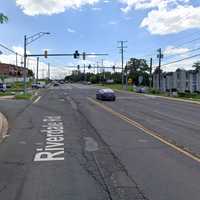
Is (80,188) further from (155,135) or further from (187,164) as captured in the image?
(155,135)

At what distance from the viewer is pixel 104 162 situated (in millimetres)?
10180

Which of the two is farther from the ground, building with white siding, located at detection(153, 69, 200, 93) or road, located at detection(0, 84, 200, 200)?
building with white siding, located at detection(153, 69, 200, 93)

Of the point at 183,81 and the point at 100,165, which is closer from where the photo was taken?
the point at 100,165

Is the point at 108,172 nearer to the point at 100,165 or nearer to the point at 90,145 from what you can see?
the point at 100,165

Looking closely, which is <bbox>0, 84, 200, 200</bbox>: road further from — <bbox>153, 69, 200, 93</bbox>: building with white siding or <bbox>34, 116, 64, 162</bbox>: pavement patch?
A: <bbox>153, 69, 200, 93</bbox>: building with white siding

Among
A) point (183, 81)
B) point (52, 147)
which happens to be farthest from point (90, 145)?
point (183, 81)

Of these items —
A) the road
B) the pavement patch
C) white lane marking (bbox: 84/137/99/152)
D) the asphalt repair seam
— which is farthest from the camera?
white lane marking (bbox: 84/137/99/152)

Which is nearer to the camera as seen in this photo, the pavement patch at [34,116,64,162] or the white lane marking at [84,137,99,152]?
the pavement patch at [34,116,64,162]

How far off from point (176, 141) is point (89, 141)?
2900 mm

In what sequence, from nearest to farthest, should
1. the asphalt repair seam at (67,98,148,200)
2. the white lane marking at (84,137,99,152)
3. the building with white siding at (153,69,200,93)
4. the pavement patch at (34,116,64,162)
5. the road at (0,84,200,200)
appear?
the asphalt repair seam at (67,98,148,200)
the road at (0,84,200,200)
the pavement patch at (34,116,64,162)
the white lane marking at (84,137,99,152)
the building with white siding at (153,69,200,93)

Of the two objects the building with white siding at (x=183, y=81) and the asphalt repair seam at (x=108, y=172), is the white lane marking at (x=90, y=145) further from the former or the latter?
the building with white siding at (x=183, y=81)

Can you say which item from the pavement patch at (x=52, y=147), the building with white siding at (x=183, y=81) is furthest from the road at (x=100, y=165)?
the building with white siding at (x=183, y=81)

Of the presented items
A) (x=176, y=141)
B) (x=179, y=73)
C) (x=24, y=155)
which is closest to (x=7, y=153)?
(x=24, y=155)

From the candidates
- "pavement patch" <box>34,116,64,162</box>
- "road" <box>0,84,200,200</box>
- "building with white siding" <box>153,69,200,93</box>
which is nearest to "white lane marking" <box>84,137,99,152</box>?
"road" <box>0,84,200,200</box>
